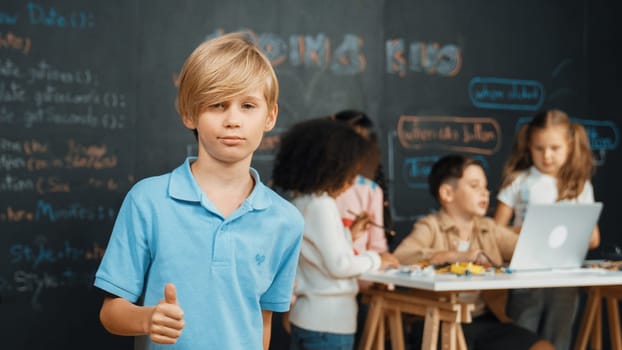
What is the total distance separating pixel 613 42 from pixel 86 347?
3748 mm

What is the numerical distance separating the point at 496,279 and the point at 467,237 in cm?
55

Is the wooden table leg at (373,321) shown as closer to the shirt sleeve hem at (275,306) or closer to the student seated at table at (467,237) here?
the student seated at table at (467,237)

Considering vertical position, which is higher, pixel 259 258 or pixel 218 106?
pixel 218 106

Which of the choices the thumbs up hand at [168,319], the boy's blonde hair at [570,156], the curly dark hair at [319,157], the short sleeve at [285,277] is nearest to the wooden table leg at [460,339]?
the curly dark hair at [319,157]

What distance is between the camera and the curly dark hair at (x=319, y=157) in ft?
10.2

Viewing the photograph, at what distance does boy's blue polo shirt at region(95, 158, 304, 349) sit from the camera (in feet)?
4.84

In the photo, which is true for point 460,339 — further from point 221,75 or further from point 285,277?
point 221,75

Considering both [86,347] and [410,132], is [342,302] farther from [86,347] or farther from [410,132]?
[410,132]

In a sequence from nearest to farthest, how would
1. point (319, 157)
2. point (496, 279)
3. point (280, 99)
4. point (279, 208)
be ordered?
1. point (279, 208)
2. point (496, 279)
3. point (319, 157)
4. point (280, 99)

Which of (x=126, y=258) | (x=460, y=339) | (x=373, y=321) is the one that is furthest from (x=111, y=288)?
(x=373, y=321)

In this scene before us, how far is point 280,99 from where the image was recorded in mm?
4430

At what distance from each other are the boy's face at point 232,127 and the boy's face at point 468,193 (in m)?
2.02

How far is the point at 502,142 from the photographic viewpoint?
16.7ft

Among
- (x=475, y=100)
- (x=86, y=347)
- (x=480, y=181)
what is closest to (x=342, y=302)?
(x=480, y=181)
